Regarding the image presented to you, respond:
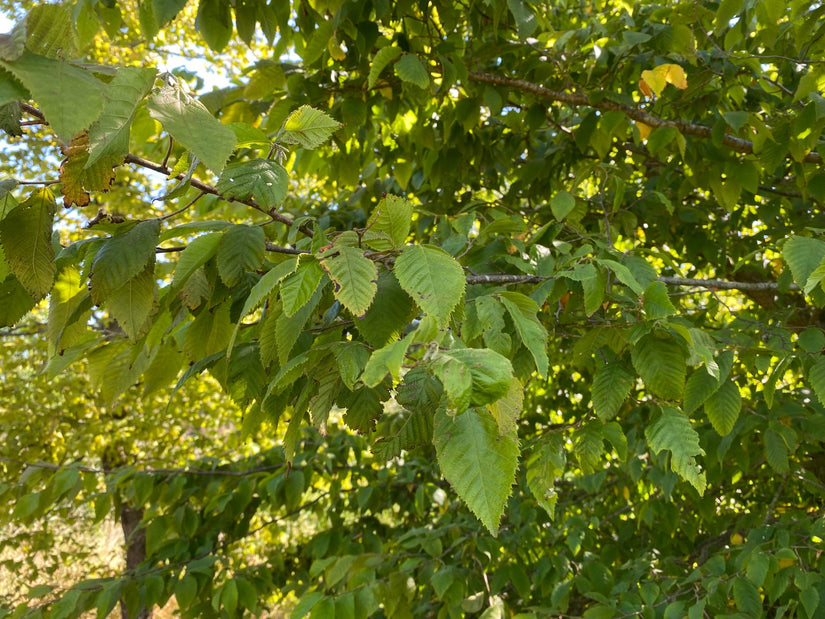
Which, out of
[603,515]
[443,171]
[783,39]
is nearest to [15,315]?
[443,171]

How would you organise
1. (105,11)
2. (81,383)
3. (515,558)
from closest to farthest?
(105,11)
(515,558)
(81,383)

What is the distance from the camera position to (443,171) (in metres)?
2.76

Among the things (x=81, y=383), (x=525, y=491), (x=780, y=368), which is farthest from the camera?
(x=81, y=383)

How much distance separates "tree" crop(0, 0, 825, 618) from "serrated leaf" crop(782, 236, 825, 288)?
0.01 meters

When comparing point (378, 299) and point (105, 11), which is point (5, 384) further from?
point (378, 299)

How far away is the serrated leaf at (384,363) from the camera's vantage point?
0.61 metres

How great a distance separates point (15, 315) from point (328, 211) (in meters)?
2.28

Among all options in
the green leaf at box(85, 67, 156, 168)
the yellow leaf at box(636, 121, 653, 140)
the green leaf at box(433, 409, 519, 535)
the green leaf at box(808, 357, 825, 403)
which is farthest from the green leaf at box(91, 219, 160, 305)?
the yellow leaf at box(636, 121, 653, 140)

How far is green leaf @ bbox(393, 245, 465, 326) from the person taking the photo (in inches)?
28.9

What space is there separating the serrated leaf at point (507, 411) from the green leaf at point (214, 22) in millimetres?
1791

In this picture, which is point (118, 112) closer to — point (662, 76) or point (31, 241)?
point (31, 241)

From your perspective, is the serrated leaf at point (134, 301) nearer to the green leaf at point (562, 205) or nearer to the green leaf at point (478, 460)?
the green leaf at point (478, 460)

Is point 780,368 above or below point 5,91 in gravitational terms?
below

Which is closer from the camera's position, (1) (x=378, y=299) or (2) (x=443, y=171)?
(1) (x=378, y=299)
